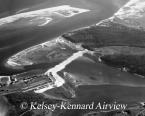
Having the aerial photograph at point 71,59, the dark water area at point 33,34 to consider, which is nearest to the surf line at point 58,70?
the aerial photograph at point 71,59

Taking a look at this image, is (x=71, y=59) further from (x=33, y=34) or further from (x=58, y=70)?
(x=33, y=34)

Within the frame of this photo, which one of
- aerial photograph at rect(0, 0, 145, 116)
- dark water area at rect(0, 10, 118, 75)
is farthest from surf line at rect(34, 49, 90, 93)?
dark water area at rect(0, 10, 118, 75)

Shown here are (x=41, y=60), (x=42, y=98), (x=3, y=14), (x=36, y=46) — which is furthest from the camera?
(x=3, y=14)

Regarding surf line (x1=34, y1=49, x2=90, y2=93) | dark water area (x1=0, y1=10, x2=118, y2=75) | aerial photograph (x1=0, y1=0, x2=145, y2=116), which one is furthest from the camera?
dark water area (x1=0, y1=10, x2=118, y2=75)

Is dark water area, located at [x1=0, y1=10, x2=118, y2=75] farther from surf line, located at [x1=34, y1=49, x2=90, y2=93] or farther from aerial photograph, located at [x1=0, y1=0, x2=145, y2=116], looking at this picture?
surf line, located at [x1=34, y1=49, x2=90, y2=93]

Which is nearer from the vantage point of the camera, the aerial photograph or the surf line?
the aerial photograph

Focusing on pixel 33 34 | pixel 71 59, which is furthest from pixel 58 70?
pixel 33 34

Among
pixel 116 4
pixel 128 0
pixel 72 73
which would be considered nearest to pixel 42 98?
pixel 72 73

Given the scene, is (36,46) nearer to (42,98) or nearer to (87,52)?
(87,52)

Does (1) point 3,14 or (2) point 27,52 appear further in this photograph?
(1) point 3,14
